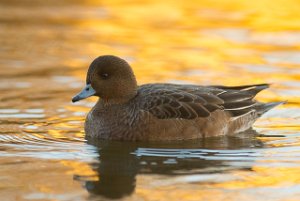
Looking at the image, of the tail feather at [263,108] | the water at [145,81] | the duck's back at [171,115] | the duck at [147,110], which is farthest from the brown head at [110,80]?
the tail feather at [263,108]

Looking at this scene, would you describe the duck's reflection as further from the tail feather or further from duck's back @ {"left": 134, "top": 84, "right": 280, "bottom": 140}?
the tail feather

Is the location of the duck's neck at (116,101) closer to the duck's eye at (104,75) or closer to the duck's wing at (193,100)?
→ the duck's wing at (193,100)

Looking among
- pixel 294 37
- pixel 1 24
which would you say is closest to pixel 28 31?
pixel 1 24

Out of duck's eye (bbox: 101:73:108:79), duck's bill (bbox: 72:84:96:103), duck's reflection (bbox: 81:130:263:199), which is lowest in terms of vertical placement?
duck's reflection (bbox: 81:130:263:199)

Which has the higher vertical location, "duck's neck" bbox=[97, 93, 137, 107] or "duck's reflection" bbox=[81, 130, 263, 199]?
"duck's neck" bbox=[97, 93, 137, 107]

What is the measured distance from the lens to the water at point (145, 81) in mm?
8562

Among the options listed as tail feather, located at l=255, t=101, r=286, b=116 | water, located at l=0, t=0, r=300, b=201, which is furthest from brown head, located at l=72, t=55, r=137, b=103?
tail feather, located at l=255, t=101, r=286, b=116

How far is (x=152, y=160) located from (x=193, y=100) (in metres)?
1.63

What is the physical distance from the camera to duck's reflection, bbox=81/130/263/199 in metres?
8.55

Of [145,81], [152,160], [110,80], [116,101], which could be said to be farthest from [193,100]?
[145,81]

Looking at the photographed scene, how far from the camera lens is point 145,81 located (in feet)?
45.1

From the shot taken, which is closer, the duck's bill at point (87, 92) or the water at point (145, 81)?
the water at point (145, 81)

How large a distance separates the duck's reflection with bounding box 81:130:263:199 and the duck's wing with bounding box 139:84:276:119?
1.32 ft

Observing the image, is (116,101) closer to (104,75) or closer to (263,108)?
(104,75)
